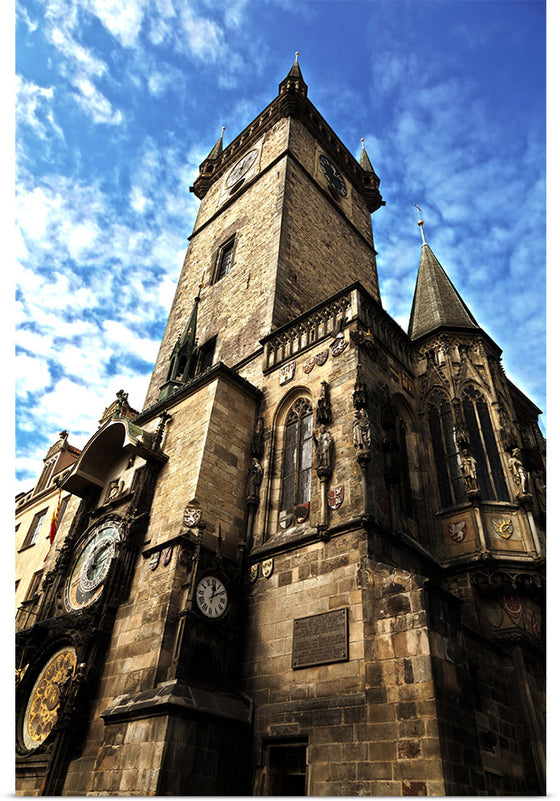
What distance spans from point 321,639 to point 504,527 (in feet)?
15.0

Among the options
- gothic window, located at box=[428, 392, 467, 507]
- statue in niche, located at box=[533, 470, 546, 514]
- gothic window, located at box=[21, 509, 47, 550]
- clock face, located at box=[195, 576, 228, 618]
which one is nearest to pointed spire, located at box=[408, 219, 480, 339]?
gothic window, located at box=[428, 392, 467, 507]

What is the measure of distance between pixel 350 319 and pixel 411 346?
123 inches

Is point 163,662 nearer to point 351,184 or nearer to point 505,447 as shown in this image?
point 505,447

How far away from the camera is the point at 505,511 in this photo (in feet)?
36.2

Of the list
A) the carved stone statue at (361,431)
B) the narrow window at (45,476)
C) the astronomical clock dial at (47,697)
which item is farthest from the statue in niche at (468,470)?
the narrow window at (45,476)

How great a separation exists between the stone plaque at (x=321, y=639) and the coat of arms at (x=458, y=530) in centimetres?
371

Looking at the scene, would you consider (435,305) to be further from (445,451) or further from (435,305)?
(445,451)

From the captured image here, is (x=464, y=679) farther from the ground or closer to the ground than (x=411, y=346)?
closer to the ground

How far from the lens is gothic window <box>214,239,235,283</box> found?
20.3m

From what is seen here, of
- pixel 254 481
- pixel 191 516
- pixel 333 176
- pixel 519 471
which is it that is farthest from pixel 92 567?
pixel 333 176

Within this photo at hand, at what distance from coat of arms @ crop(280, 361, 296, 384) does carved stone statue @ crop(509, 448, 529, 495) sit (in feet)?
16.9

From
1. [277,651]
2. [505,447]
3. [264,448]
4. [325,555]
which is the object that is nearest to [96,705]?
[277,651]

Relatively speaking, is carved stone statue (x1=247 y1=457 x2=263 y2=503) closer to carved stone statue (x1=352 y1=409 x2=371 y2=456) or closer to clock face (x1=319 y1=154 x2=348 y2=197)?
carved stone statue (x1=352 y1=409 x2=371 y2=456)

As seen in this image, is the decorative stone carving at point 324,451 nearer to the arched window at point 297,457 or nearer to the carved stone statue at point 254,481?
the arched window at point 297,457
